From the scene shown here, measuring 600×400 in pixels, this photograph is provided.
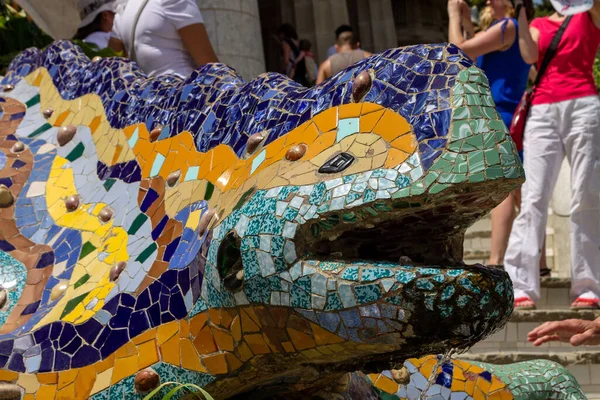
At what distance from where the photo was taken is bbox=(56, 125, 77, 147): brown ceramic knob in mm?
4466

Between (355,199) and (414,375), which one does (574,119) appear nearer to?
(414,375)

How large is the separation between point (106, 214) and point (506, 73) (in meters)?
4.25

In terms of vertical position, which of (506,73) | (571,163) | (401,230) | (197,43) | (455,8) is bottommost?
(571,163)

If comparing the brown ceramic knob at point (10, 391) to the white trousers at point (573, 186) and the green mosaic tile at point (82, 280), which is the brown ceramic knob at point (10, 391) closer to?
the green mosaic tile at point (82, 280)

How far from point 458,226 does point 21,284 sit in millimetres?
1607

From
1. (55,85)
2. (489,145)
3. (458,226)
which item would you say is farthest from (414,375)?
(55,85)

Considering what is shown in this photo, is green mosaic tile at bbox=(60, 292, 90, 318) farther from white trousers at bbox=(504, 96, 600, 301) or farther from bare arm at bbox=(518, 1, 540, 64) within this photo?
bare arm at bbox=(518, 1, 540, 64)

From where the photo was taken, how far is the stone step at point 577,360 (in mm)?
6594

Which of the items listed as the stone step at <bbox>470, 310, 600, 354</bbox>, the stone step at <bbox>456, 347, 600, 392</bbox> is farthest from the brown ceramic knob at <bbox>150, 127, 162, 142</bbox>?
the stone step at <bbox>470, 310, 600, 354</bbox>

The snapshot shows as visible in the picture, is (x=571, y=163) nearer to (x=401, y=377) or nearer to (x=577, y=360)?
(x=577, y=360)

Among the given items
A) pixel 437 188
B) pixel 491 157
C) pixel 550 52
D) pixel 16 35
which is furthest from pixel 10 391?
pixel 550 52

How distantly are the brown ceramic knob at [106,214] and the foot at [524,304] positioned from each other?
3756 mm

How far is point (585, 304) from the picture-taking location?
23.8 feet

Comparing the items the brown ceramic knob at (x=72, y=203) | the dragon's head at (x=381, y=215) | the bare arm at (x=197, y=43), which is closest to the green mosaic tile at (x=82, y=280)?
the brown ceramic knob at (x=72, y=203)
